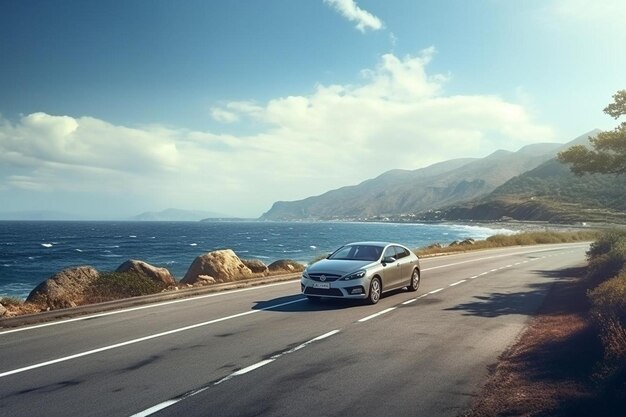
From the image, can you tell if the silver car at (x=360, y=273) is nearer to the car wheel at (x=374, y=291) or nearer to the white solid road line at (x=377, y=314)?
the car wheel at (x=374, y=291)

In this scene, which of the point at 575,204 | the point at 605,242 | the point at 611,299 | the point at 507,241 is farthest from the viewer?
the point at 575,204

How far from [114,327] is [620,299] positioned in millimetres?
10395

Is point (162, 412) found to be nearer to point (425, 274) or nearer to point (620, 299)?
point (620, 299)

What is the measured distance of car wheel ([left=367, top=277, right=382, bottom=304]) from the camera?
13.3 m

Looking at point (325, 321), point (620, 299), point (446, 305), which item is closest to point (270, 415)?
point (325, 321)

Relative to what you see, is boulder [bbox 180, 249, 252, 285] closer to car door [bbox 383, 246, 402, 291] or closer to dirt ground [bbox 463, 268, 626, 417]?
car door [bbox 383, 246, 402, 291]

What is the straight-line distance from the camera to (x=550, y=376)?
21.9 feet

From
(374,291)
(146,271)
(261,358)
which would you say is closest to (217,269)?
(146,271)

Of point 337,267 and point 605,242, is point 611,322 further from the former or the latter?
point 605,242

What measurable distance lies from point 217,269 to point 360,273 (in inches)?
475

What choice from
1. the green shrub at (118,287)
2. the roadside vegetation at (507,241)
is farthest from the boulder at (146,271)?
the roadside vegetation at (507,241)

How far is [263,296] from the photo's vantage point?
15250 mm

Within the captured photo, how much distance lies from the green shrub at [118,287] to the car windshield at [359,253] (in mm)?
6734

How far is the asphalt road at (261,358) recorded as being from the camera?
5.75 m
